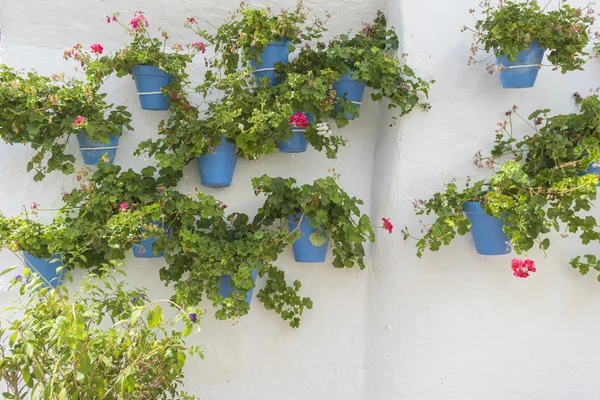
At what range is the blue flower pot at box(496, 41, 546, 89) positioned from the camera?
2.07 metres

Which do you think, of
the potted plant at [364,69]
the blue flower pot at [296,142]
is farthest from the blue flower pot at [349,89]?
the blue flower pot at [296,142]

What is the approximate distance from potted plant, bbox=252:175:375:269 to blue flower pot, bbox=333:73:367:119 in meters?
0.37

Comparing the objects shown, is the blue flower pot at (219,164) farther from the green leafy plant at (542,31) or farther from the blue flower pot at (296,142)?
the green leafy plant at (542,31)

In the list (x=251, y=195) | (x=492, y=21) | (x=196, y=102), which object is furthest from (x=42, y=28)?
(x=492, y=21)

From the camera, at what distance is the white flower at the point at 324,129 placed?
7.26 feet

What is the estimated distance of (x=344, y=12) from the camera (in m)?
2.45

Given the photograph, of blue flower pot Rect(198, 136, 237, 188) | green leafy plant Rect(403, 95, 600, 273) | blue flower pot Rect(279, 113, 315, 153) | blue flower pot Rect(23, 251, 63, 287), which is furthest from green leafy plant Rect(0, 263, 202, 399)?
green leafy plant Rect(403, 95, 600, 273)

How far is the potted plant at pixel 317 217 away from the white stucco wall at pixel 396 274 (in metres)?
0.18

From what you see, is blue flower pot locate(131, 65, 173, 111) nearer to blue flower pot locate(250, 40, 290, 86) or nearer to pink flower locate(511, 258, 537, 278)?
blue flower pot locate(250, 40, 290, 86)

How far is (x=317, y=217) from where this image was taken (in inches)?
83.2

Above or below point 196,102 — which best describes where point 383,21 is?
above

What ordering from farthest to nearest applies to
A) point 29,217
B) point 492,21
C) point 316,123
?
point 29,217, point 316,123, point 492,21

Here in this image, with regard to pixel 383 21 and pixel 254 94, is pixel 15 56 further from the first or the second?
pixel 383 21

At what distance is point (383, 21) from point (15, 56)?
1663 mm
